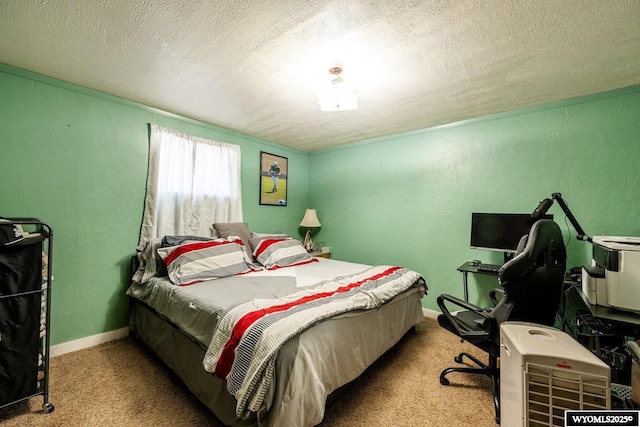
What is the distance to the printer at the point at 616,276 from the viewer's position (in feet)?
5.21

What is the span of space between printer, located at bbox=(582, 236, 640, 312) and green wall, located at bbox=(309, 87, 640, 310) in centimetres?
77

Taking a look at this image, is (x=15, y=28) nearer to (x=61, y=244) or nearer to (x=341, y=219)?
(x=61, y=244)

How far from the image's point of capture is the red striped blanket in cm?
121

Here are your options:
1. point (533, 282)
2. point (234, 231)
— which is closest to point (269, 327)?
point (533, 282)

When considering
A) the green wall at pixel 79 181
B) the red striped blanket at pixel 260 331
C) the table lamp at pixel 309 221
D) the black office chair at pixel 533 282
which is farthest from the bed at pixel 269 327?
the table lamp at pixel 309 221

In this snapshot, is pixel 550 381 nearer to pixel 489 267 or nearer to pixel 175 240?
pixel 489 267

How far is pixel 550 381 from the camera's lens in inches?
42.2

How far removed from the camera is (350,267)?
2842mm

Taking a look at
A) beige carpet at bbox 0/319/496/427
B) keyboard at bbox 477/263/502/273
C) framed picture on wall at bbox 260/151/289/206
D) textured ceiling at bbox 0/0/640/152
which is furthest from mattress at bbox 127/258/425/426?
textured ceiling at bbox 0/0/640/152

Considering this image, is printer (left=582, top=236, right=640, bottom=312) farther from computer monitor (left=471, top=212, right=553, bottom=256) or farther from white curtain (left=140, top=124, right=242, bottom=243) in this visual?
white curtain (left=140, top=124, right=242, bottom=243)

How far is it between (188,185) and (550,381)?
3.31 meters

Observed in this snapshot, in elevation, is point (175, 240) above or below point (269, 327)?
above

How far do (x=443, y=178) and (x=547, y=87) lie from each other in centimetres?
123

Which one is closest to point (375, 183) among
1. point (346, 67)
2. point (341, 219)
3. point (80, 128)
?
point (341, 219)
